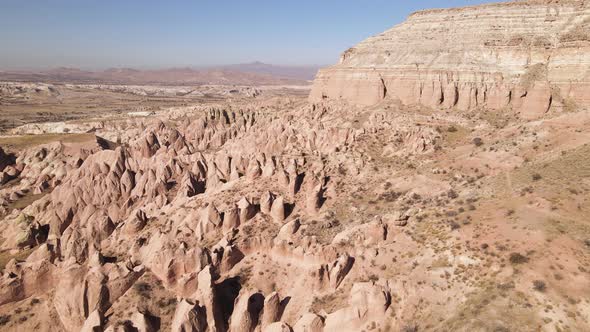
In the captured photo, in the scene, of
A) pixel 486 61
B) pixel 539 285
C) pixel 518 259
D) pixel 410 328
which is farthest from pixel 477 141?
pixel 410 328

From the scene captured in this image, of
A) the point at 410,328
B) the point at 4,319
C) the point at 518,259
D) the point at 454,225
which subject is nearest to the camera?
the point at 410,328

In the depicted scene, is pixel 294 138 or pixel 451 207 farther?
pixel 294 138

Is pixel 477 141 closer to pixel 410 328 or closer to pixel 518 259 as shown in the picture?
pixel 518 259

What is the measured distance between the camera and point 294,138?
4903cm

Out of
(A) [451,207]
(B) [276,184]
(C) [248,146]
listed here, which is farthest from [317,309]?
(C) [248,146]

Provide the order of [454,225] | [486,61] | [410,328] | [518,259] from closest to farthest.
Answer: [410,328], [518,259], [454,225], [486,61]

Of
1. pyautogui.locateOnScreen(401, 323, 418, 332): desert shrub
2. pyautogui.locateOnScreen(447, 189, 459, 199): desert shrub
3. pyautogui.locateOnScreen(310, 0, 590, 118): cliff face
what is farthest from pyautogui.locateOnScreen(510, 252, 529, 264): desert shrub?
pyautogui.locateOnScreen(310, 0, 590, 118): cliff face

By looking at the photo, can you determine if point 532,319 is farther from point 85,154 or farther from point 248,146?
point 85,154

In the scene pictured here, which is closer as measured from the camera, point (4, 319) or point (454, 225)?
point (454, 225)

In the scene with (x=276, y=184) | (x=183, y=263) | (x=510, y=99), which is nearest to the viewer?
(x=183, y=263)

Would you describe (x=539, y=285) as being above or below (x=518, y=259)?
below

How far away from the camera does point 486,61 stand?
4678cm

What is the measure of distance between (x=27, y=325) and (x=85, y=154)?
1727 inches

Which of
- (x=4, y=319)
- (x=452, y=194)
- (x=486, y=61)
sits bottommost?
(x=4, y=319)
